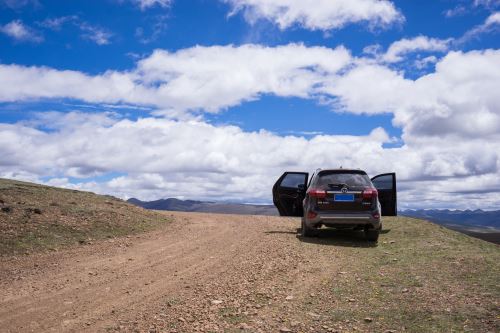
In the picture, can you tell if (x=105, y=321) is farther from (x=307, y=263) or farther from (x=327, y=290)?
(x=307, y=263)

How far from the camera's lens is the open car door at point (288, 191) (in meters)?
17.1

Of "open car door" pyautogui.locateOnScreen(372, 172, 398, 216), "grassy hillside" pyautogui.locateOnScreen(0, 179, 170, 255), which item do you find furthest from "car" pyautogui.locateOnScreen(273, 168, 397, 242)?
"grassy hillside" pyautogui.locateOnScreen(0, 179, 170, 255)

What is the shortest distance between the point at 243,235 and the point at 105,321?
323 inches

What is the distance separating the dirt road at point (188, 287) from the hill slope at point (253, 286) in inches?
0.7

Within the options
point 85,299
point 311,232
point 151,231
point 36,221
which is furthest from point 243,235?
point 85,299

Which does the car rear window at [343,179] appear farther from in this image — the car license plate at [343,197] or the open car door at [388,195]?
the open car door at [388,195]

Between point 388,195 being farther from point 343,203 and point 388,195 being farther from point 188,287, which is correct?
point 188,287

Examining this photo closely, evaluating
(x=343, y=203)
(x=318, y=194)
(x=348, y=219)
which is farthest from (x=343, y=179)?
(x=348, y=219)

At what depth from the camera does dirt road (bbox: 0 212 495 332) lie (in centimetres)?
561

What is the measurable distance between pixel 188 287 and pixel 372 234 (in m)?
7.21

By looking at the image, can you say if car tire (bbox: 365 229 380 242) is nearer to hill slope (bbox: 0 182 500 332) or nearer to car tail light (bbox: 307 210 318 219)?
hill slope (bbox: 0 182 500 332)

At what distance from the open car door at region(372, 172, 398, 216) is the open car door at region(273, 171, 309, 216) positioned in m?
3.04

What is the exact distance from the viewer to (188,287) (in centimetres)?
732

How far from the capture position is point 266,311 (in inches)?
235
